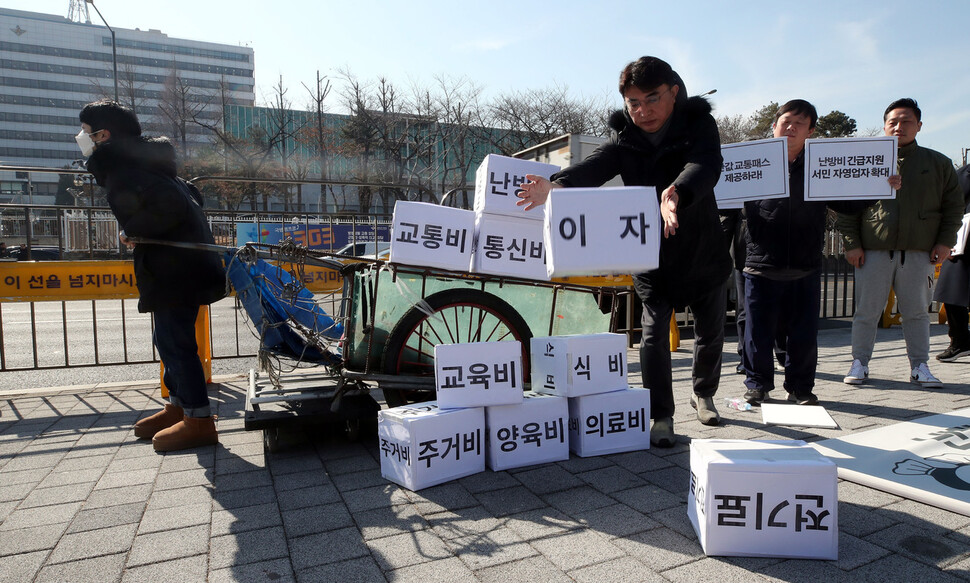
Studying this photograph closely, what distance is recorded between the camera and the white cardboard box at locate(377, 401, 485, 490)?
2822mm

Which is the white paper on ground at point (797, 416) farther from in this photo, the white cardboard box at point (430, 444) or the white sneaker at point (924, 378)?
the white cardboard box at point (430, 444)

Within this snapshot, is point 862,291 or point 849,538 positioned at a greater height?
point 862,291

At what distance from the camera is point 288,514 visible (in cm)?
261

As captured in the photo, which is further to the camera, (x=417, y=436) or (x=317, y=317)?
(x=317, y=317)

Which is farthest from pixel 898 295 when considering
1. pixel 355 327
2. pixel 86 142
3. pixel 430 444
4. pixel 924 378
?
pixel 86 142

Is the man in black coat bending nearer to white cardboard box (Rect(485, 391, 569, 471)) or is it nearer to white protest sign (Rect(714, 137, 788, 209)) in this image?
white cardboard box (Rect(485, 391, 569, 471))

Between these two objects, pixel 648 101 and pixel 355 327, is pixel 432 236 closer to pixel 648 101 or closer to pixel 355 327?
pixel 355 327

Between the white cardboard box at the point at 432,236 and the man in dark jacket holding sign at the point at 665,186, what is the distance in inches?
21.0

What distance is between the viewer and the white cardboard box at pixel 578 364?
127 inches

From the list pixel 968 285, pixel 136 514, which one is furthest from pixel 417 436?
pixel 968 285

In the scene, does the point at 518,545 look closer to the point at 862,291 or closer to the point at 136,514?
the point at 136,514

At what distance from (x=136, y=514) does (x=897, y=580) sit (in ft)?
9.84

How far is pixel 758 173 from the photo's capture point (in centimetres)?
450

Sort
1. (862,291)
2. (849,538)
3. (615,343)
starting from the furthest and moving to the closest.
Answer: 1. (862,291)
2. (615,343)
3. (849,538)
